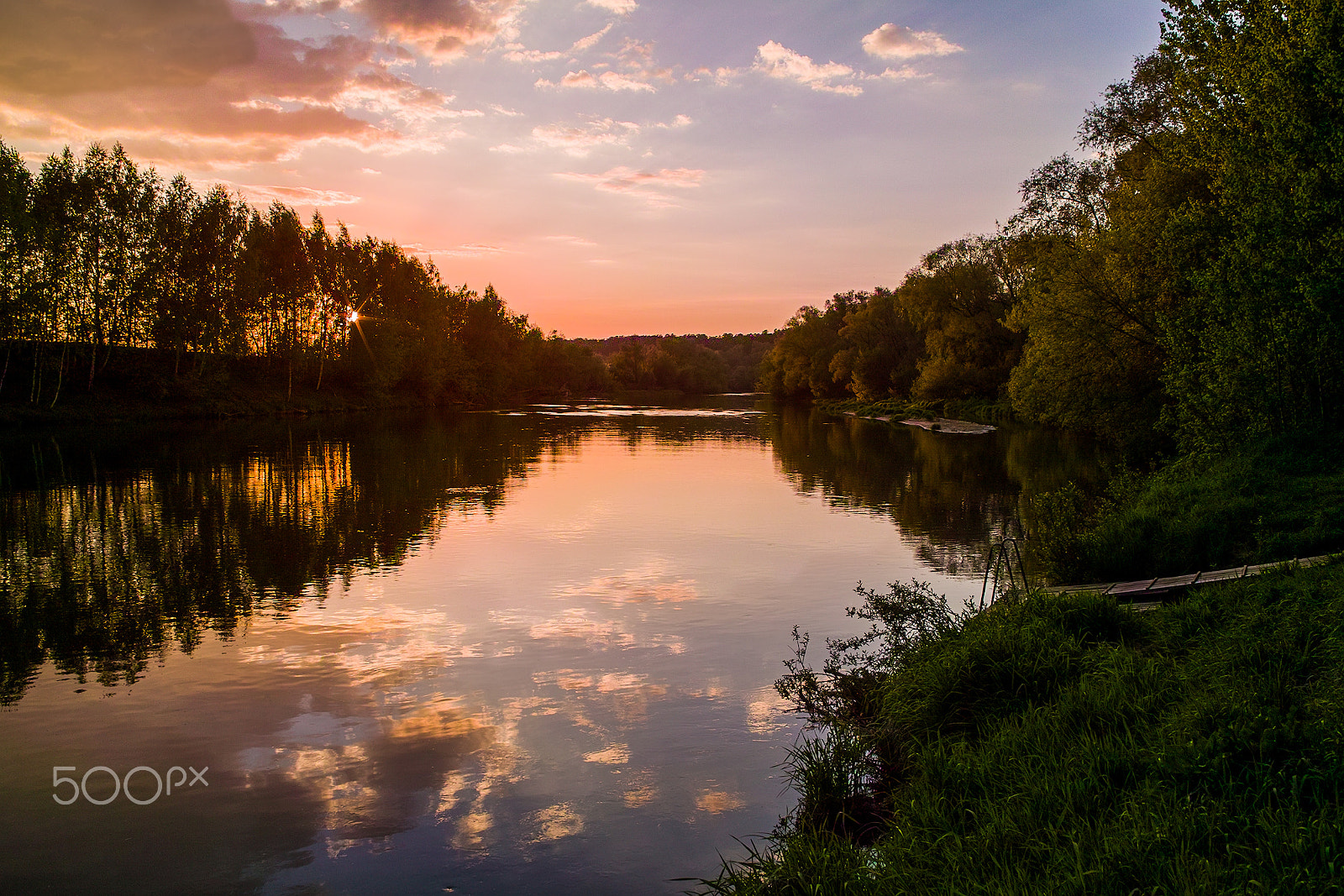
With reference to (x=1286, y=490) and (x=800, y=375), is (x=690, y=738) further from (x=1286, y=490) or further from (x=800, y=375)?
(x=800, y=375)

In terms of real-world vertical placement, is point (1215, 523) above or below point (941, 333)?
below

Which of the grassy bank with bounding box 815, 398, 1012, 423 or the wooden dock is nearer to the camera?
the wooden dock

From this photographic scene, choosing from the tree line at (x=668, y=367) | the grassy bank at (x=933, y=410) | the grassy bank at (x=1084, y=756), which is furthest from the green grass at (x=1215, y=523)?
the tree line at (x=668, y=367)

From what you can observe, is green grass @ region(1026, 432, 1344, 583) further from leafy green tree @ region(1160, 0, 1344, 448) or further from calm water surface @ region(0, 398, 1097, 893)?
calm water surface @ region(0, 398, 1097, 893)

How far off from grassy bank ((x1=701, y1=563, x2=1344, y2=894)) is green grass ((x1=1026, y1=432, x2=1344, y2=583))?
3.66m

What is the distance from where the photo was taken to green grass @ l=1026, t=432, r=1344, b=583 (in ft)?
40.7

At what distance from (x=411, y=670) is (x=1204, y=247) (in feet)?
74.7

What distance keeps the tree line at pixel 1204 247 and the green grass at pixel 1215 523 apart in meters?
2.11

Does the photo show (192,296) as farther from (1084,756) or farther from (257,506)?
(1084,756)

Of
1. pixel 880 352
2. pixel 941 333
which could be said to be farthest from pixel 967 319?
pixel 880 352

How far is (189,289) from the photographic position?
58.0 metres

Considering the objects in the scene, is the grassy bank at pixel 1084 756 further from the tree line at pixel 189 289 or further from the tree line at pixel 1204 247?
the tree line at pixel 189 289

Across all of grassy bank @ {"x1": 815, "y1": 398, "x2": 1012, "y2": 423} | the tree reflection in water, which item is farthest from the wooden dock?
grassy bank @ {"x1": 815, "y1": 398, "x2": 1012, "y2": 423}

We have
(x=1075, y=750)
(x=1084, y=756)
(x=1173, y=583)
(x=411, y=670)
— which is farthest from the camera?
(x=1173, y=583)
